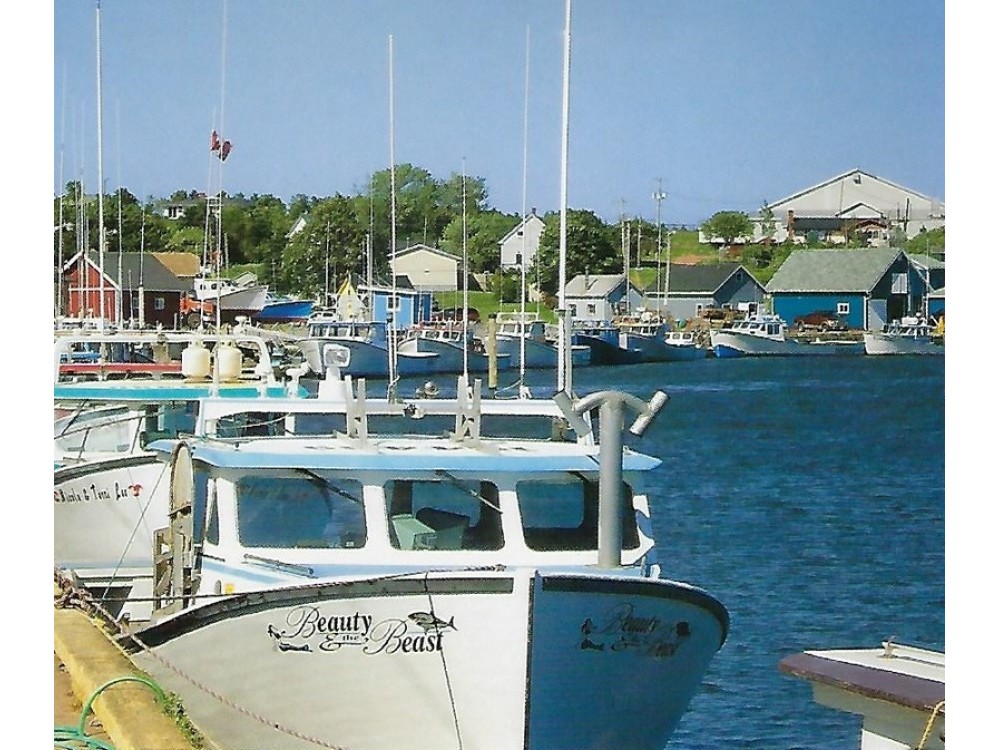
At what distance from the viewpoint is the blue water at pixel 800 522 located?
8.66m

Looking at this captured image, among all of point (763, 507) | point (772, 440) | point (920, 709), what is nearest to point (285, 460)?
point (920, 709)

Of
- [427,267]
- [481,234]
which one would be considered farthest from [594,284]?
[481,234]

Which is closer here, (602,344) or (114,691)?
(114,691)

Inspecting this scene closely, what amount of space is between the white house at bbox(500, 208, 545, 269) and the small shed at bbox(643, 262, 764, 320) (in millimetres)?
1133

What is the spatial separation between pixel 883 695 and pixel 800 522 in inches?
326

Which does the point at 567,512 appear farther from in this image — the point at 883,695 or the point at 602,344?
the point at 602,344

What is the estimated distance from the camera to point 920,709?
182 inches

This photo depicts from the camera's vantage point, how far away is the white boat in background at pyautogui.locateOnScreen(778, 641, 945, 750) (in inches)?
182

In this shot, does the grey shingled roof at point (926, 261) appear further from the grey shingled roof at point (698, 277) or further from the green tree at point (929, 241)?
the grey shingled roof at point (698, 277)

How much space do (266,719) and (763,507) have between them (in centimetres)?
799

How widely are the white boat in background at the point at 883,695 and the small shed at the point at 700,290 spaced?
5828 millimetres

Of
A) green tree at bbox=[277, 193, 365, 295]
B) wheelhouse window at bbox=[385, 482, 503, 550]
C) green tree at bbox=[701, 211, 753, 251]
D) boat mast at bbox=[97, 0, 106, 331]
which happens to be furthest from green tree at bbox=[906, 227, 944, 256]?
Answer: green tree at bbox=[277, 193, 365, 295]

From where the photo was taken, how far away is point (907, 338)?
30.7 ft

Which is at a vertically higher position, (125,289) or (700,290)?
(700,290)
